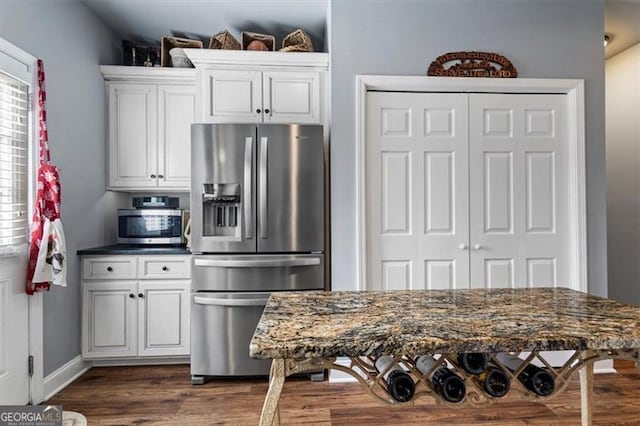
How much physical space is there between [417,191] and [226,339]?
5.63 ft

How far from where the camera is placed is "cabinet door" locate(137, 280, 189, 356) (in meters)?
2.97

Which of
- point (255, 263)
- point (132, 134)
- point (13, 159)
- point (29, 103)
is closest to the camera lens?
point (13, 159)

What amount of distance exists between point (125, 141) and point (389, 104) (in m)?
2.19

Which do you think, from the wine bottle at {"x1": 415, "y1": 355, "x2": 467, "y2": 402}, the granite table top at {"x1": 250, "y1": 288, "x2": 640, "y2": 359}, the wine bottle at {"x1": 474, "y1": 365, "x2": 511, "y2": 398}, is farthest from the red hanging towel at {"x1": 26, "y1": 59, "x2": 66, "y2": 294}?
the wine bottle at {"x1": 474, "y1": 365, "x2": 511, "y2": 398}

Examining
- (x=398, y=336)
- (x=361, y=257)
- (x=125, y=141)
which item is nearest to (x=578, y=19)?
(x=361, y=257)

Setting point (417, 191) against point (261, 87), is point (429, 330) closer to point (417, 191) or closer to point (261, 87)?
point (417, 191)

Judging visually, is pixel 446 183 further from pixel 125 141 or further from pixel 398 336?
pixel 125 141

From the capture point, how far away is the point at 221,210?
110 inches

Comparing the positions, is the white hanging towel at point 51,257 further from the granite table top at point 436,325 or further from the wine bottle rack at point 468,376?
the wine bottle rack at point 468,376

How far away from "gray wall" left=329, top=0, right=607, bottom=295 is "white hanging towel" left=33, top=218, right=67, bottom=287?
173cm

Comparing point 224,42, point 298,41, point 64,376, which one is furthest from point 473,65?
point 64,376

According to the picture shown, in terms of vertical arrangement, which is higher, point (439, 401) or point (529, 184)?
point (529, 184)

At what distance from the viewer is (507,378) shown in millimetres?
1243

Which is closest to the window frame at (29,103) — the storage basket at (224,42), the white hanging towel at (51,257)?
the white hanging towel at (51,257)
